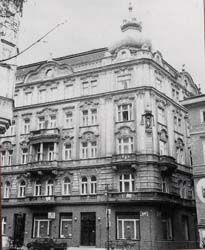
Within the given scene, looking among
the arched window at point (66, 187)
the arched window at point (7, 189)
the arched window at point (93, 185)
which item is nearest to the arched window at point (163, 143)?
the arched window at point (93, 185)

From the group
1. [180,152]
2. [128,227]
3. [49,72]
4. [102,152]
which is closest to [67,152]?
[102,152]

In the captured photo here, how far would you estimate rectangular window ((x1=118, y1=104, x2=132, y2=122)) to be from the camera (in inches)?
912

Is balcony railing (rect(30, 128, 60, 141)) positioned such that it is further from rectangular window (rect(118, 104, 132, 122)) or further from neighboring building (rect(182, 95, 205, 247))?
neighboring building (rect(182, 95, 205, 247))

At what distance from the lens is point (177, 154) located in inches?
988

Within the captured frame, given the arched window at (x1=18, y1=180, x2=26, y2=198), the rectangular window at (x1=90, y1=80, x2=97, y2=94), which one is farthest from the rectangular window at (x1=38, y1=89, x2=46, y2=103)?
the arched window at (x1=18, y1=180, x2=26, y2=198)

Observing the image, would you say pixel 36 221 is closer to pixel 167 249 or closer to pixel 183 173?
pixel 167 249

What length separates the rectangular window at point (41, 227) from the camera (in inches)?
910

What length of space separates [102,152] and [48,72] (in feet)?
24.1

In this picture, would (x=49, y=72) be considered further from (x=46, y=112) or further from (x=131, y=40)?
(x=131, y=40)

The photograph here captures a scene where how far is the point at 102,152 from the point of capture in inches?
903

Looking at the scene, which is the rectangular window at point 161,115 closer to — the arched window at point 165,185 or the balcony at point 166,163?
the balcony at point 166,163

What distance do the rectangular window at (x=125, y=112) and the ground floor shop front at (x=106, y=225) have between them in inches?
206

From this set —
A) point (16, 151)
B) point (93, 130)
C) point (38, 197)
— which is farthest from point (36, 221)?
point (93, 130)

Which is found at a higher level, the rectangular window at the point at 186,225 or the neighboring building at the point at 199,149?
the neighboring building at the point at 199,149
